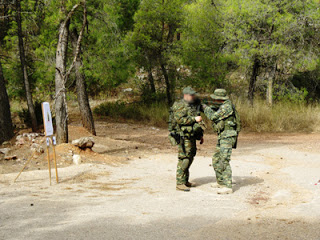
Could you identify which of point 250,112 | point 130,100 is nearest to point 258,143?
point 250,112

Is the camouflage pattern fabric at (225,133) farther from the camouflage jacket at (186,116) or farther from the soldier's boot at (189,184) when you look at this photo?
the soldier's boot at (189,184)

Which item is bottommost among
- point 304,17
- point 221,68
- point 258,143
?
point 258,143

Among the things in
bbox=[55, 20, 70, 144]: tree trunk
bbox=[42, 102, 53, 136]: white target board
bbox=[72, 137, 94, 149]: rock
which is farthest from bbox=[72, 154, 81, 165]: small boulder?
bbox=[42, 102, 53, 136]: white target board

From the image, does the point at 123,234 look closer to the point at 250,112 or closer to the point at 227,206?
the point at 227,206

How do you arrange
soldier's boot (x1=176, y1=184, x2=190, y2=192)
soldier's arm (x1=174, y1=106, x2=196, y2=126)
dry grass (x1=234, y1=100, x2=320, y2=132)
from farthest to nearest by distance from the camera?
1. dry grass (x1=234, y1=100, x2=320, y2=132)
2. soldier's boot (x1=176, y1=184, x2=190, y2=192)
3. soldier's arm (x1=174, y1=106, x2=196, y2=126)

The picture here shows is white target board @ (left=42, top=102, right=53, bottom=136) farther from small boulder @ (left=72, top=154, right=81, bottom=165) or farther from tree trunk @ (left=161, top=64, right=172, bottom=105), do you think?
tree trunk @ (left=161, top=64, right=172, bottom=105)

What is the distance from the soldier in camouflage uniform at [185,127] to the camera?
279 inches

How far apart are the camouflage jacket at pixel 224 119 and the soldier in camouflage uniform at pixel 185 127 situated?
262 millimetres

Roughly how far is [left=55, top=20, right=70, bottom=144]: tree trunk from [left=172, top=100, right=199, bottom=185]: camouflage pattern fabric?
14.9 feet

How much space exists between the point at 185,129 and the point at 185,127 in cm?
4

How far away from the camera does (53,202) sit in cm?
636

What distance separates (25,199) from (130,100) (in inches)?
819

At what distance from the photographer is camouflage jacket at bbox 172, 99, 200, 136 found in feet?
23.2

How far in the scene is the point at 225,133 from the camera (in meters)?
7.16
